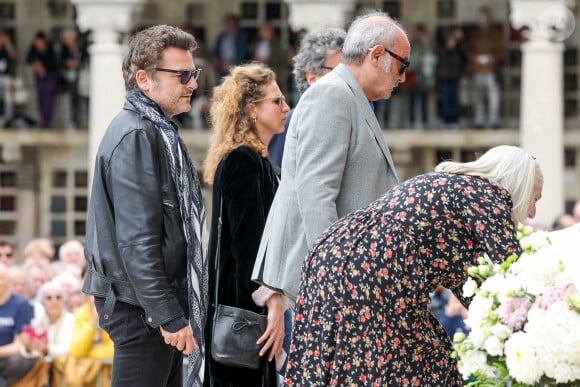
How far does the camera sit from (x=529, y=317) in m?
4.28

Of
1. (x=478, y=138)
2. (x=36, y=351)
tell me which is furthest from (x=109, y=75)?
(x=36, y=351)

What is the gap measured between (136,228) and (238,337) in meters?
0.96

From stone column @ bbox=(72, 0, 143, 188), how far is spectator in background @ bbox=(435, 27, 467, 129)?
520 cm

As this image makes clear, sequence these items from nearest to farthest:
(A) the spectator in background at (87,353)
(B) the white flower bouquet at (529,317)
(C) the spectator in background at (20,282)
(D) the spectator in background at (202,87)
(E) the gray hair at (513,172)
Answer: (B) the white flower bouquet at (529,317)
(E) the gray hair at (513,172)
(A) the spectator in background at (87,353)
(C) the spectator in background at (20,282)
(D) the spectator in background at (202,87)

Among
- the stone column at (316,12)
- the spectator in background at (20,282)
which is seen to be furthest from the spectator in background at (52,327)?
the stone column at (316,12)

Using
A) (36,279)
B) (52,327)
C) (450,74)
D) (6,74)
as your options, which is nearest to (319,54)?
(52,327)

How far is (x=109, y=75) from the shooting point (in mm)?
22141

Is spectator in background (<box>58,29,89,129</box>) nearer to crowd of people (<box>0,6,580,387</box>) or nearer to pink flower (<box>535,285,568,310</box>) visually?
crowd of people (<box>0,6,580,387</box>)

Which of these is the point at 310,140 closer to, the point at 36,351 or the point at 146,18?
the point at 36,351

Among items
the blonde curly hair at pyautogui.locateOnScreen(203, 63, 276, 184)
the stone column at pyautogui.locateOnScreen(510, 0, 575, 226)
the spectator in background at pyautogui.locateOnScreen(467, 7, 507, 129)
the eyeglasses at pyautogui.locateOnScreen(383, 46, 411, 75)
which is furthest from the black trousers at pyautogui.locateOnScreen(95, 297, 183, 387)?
the spectator in background at pyautogui.locateOnScreen(467, 7, 507, 129)

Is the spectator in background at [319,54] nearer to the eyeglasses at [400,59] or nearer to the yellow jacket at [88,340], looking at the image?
the eyeglasses at [400,59]

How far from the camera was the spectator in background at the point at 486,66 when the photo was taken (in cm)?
2503

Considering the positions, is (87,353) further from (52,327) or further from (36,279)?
(36,279)

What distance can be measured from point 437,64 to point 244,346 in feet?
62.3
